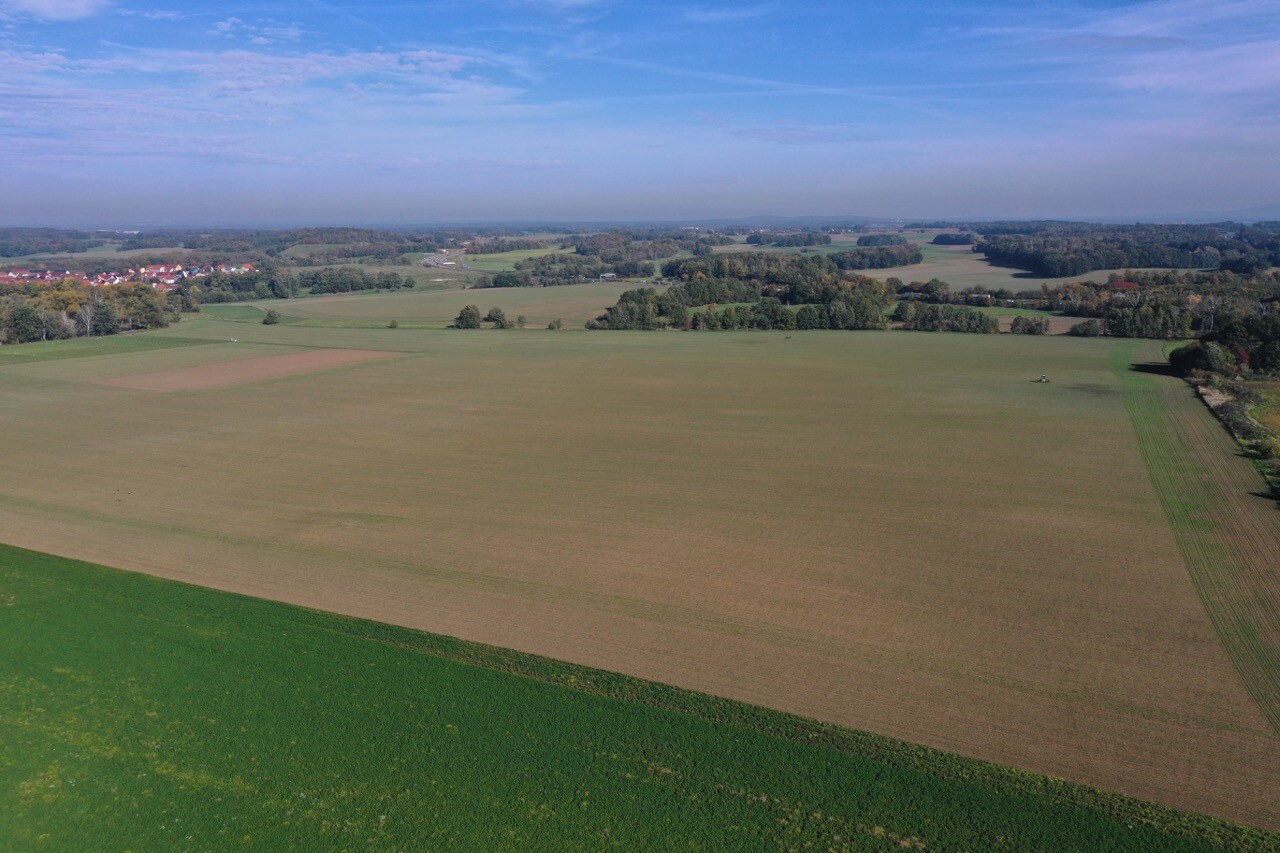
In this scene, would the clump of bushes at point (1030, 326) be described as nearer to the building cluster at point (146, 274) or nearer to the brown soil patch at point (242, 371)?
the brown soil patch at point (242, 371)

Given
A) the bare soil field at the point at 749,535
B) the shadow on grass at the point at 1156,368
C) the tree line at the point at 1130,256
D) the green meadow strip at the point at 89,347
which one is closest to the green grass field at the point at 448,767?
the bare soil field at the point at 749,535

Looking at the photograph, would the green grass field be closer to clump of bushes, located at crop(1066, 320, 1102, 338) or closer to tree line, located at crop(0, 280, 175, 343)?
clump of bushes, located at crop(1066, 320, 1102, 338)

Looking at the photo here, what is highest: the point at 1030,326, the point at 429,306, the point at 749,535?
the point at 429,306

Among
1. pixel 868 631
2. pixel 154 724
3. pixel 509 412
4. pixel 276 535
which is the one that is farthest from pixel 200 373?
pixel 868 631

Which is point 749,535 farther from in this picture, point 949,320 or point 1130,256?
point 1130,256

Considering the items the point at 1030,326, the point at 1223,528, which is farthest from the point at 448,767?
the point at 1030,326

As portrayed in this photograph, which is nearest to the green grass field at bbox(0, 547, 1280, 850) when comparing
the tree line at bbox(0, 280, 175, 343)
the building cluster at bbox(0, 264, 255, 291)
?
the tree line at bbox(0, 280, 175, 343)
